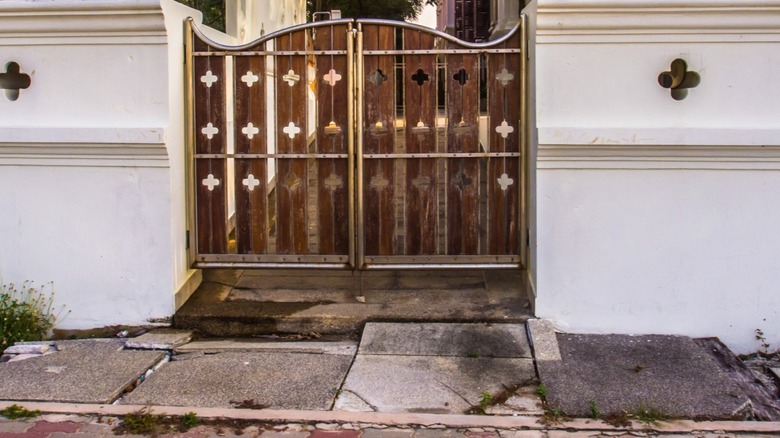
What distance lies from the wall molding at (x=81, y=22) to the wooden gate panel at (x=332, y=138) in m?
1.12

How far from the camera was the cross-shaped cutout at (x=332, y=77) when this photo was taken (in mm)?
5594

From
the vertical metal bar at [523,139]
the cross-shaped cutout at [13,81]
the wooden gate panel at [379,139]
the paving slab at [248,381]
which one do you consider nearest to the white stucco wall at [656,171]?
the vertical metal bar at [523,139]

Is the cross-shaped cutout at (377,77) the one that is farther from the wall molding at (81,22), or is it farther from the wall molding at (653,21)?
the wall molding at (81,22)

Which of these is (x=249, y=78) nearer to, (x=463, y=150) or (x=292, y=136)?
(x=292, y=136)

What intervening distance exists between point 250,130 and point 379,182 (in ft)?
3.23

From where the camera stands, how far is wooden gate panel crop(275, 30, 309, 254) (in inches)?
221

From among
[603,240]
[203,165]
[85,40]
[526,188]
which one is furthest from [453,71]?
[85,40]

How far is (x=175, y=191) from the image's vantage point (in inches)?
219

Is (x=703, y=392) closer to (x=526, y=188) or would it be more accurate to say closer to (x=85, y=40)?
(x=526, y=188)

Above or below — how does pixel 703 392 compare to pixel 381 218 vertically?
below

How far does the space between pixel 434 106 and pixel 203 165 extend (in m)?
1.70

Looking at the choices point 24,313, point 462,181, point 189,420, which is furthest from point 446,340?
point 24,313

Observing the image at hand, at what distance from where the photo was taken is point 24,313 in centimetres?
549

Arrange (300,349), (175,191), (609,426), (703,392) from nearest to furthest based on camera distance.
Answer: (609,426)
(703,392)
(300,349)
(175,191)
